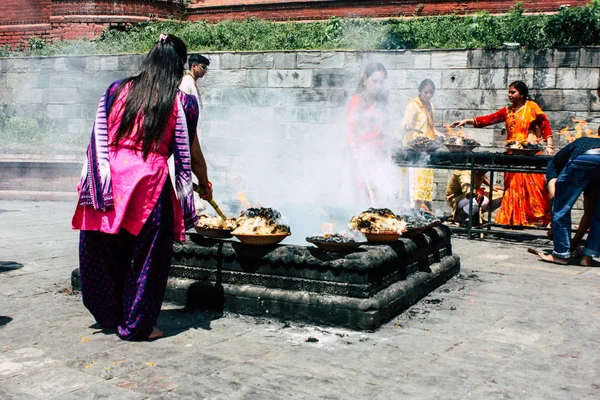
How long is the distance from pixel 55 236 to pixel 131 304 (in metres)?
4.85

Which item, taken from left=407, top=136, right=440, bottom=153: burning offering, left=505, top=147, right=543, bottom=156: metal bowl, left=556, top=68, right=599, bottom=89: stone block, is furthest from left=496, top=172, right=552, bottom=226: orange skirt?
left=556, top=68, right=599, bottom=89: stone block

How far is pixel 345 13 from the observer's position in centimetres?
1753

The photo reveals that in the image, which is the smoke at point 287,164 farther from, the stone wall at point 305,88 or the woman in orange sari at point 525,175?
the woman in orange sari at point 525,175

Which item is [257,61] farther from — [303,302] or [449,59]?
[303,302]

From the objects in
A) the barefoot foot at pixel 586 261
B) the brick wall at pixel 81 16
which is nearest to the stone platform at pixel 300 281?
the barefoot foot at pixel 586 261

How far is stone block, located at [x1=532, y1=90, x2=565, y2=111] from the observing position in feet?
36.2

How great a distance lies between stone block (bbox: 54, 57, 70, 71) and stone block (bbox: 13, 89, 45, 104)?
66 cm

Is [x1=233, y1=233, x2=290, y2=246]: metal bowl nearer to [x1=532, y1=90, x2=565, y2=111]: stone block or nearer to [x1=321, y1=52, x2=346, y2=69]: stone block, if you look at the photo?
[x1=532, y1=90, x2=565, y2=111]: stone block

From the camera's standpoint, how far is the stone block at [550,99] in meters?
11.0

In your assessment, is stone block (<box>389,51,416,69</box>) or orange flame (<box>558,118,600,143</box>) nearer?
orange flame (<box>558,118,600,143</box>)

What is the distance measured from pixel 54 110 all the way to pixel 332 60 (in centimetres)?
765

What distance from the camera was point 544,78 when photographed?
1120 cm

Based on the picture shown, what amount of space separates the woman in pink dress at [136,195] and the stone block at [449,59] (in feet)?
26.1

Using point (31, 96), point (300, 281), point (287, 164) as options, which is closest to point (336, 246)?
point (300, 281)
